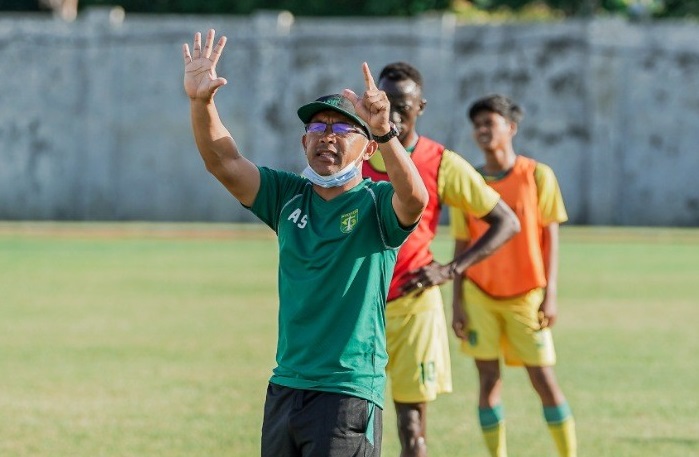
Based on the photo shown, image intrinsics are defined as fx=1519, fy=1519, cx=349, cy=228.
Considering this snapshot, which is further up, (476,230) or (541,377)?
(476,230)

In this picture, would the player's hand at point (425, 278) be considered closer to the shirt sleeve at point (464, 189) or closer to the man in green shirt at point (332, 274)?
the shirt sleeve at point (464, 189)

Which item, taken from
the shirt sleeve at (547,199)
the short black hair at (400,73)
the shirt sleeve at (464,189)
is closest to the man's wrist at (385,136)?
the shirt sleeve at (464,189)

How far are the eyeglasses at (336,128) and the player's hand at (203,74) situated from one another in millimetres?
390

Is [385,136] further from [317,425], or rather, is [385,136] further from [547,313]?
[547,313]

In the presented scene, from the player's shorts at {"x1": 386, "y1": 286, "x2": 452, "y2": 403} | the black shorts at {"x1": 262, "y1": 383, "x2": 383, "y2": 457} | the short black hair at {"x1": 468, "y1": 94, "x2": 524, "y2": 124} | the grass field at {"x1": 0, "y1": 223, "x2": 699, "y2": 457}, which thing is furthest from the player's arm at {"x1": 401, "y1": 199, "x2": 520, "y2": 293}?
the black shorts at {"x1": 262, "y1": 383, "x2": 383, "y2": 457}

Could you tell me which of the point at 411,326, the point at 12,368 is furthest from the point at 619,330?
the point at 411,326

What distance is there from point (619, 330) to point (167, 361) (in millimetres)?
5490

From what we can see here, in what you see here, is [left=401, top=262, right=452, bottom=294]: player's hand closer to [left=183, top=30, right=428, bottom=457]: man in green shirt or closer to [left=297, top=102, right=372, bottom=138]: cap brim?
[left=183, top=30, right=428, bottom=457]: man in green shirt

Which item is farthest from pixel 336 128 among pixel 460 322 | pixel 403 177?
pixel 460 322

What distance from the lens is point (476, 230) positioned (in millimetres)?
9367

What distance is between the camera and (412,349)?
7996 millimetres

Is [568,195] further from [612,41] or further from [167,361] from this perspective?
[167,361]

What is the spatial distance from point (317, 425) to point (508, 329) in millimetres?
3846

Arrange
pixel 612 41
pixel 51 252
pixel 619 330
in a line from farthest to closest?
pixel 612 41 < pixel 51 252 < pixel 619 330
